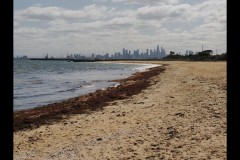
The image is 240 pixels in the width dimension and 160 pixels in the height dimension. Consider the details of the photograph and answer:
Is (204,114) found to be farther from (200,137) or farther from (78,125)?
(78,125)

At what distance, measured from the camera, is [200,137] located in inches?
341

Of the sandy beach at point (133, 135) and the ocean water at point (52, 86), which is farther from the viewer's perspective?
the ocean water at point (52, 86)

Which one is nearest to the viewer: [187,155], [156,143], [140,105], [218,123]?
[187,155]

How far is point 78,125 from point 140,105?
4904 millimetres

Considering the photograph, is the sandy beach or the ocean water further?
the ocean water

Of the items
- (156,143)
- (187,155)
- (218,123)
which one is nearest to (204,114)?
(218,123)

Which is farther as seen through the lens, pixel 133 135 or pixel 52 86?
pixel 52 86

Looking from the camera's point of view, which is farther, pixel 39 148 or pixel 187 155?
pixel 39 148
